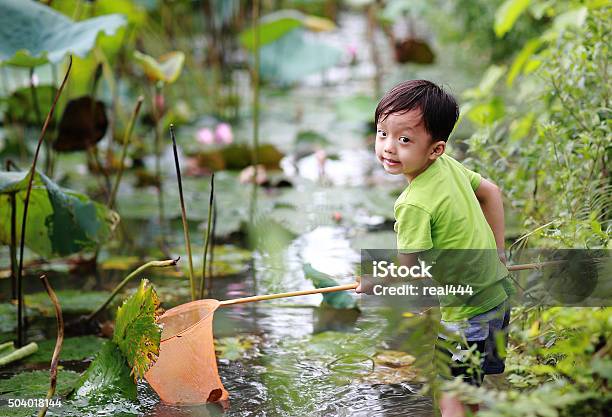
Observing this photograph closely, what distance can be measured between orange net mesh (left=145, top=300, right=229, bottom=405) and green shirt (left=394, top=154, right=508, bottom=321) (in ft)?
1.61

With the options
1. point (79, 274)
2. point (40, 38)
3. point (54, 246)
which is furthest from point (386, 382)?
A: point (40, 38)

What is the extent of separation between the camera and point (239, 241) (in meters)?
3.43

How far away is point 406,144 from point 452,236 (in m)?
0.20

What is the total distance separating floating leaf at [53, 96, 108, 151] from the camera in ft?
10.0

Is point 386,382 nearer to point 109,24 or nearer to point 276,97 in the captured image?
point 109,24

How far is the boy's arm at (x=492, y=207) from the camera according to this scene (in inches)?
74.1

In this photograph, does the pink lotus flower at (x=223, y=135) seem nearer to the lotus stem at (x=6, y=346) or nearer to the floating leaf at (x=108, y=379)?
the lotus stem at (x=6, y=346)

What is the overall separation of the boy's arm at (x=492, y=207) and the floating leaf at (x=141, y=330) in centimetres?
73

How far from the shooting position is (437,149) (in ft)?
5.67

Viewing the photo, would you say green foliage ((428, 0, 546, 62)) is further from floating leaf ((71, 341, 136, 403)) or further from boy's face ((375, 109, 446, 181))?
floating leaf ((71, 341, 136, 403))

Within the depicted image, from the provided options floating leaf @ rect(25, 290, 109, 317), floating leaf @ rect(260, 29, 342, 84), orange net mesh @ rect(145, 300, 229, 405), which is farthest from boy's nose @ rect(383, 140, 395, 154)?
floating leaf @ rect(260, 29, 342, 84)

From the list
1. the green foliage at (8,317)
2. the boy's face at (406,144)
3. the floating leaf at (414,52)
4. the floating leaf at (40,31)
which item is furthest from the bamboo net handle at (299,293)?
the floating leaf at (414,52)

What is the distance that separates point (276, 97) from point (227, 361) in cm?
415

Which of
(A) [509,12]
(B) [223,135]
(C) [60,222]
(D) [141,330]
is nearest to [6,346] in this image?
(C) [60,222]
